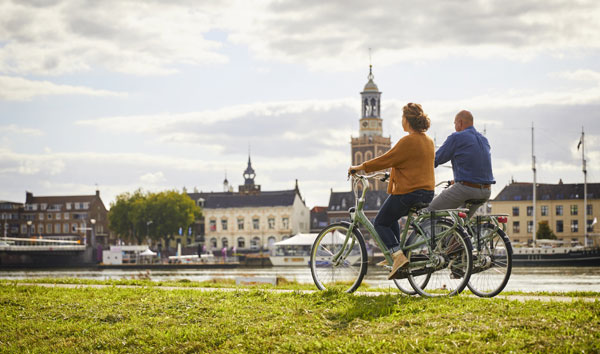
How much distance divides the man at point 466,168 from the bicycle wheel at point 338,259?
1079mm

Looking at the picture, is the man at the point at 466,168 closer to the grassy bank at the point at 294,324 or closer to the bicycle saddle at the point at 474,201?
the bicycle saddle at the point at 474,201

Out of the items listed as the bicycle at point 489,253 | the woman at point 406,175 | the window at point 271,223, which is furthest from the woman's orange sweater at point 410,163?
the window at point 271,223

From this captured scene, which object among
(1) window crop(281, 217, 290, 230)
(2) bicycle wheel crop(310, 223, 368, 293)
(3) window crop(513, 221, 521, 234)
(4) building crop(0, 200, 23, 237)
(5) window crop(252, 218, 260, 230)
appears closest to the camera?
(2) bicycle wheel crop(310, 223, 368, 293)

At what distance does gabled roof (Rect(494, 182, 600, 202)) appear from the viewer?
105000mm

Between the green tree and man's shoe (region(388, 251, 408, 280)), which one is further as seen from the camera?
the green tree

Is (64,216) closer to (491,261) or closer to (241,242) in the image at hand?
(241,242)

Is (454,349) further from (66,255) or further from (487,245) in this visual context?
(66,255)

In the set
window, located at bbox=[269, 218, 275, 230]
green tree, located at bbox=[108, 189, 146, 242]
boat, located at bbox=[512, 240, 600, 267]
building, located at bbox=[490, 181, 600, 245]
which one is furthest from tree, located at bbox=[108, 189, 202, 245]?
boat, located at bbox=[512, 240, 600, 267]

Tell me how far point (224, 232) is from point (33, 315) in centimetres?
10553

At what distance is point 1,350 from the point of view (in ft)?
25.1

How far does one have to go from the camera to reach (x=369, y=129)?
447 ft

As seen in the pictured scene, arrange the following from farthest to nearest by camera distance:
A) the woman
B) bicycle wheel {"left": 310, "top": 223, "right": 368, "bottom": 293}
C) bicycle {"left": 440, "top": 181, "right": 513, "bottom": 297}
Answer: bicycle wheel {"left": 310, "top": 223, "right": 368, "bottom": 293} → the woman → bicycle {"left": 440, "top": 181, "right": 513, "bottom": 297}

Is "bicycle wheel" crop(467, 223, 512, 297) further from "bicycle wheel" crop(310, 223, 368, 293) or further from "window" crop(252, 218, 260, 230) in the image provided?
"window" crop(252, 218, 260, 230)

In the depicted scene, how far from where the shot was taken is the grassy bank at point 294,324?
562cm
